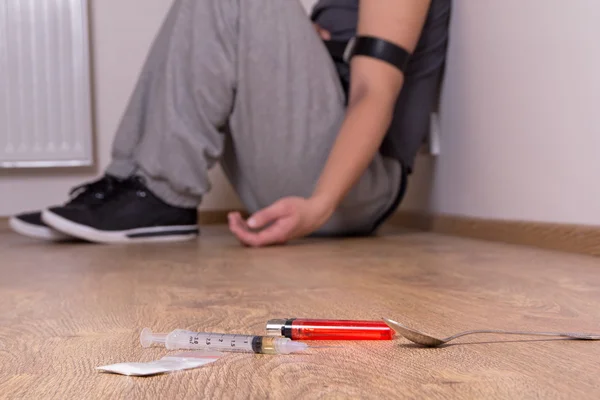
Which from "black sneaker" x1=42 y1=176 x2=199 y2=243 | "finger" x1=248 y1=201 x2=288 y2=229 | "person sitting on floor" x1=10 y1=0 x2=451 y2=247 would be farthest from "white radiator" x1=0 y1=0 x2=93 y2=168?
"finger" x1=248 y1=201 x2=288 y2=229

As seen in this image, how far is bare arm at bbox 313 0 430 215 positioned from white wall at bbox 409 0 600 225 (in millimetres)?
202

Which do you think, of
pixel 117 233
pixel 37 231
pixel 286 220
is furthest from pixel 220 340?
pixel 37 231

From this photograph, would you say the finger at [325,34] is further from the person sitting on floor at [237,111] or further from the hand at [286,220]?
the hand at [286,220]

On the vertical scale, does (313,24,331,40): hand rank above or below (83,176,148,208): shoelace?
above

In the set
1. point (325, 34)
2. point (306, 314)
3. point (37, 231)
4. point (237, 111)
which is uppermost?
point (325, 34)

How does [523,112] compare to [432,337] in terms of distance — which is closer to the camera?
[432,337]

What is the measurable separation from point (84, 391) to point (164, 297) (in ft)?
1.26

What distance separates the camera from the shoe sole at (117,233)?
151cm

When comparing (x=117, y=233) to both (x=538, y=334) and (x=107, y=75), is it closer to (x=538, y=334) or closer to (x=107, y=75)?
(x=107, y=75)

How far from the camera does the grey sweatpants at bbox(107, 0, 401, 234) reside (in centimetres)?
151

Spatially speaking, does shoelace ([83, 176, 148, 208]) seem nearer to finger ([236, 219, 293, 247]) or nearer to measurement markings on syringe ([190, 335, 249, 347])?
finger ([236, 219, 293, 247])

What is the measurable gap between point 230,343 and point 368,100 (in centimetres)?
95

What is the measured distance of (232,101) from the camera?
61.7 inches

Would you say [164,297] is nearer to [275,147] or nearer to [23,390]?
[23,390]
